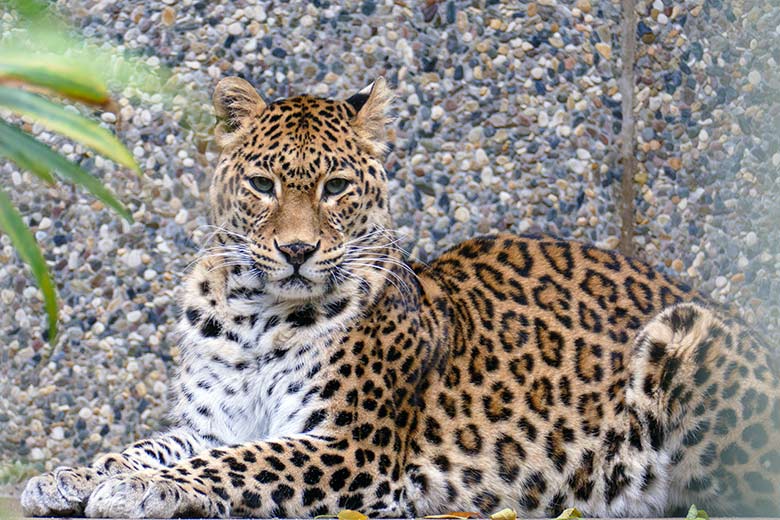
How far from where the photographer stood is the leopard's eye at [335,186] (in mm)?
5766

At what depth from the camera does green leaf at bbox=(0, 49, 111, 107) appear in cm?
138

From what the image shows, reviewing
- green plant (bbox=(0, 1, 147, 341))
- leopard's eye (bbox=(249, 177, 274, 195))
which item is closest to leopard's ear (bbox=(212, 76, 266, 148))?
leopard's eye (bbox=(249, 177, 274, 195))

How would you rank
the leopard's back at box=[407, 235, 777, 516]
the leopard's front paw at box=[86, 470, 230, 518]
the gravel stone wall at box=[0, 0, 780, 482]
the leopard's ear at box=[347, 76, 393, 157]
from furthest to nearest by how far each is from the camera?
the gravel stone wall at box=[0, 0, 780, 482], the leopard's ear at box=[347, 76, 393, 157], the leopard's back at box=[407, 235, 777, 516], the leopard's front paw at box=[86, 470, 230, 518]

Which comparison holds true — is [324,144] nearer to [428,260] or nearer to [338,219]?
[338,219]

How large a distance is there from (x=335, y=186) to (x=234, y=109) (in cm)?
70

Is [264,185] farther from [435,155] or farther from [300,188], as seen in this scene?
[435,155]

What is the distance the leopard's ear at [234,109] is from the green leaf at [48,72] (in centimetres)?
464

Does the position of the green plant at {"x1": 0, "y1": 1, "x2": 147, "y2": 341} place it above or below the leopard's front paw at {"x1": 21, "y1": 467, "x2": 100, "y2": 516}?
above

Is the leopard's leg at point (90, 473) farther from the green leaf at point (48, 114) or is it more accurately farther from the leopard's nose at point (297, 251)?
the green leaf at point (48, 114)

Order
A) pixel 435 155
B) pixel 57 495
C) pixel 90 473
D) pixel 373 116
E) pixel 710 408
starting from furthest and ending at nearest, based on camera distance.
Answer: pixel 435 155, pixel 373 116, pixel 710 408, pixel 90 473, pixel 57 495

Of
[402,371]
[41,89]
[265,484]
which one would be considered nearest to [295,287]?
[402,371]

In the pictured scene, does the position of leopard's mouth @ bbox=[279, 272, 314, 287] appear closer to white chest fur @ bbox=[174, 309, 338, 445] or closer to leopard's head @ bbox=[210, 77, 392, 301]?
leopard's head @ bbox=[210, 77, 392, 301]

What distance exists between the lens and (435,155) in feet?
25.0

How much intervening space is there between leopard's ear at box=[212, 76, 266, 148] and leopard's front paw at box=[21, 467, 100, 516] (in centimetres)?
179
